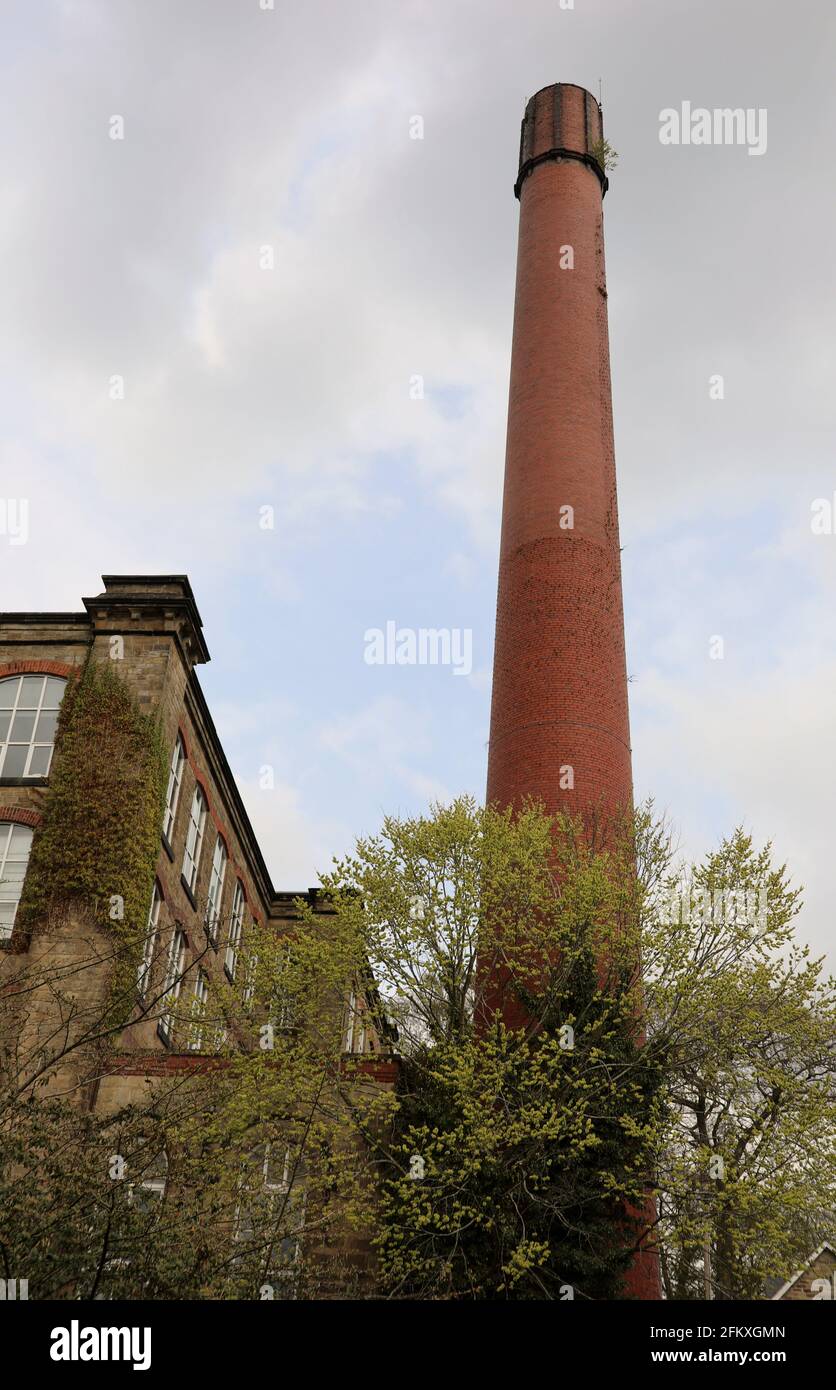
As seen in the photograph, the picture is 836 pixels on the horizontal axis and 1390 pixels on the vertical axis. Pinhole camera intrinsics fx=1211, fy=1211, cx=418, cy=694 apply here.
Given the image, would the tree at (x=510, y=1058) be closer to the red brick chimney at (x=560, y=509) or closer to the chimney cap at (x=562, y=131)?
the red brick chimney at (x=560, y=509)

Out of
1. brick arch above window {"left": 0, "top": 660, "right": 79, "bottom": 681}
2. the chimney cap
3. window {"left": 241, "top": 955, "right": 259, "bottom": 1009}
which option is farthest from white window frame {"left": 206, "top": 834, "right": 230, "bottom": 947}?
the chimney cap

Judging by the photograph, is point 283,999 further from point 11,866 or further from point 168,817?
point 168,817

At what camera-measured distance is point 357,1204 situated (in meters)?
19.6

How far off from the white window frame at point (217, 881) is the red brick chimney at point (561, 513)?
352 inches

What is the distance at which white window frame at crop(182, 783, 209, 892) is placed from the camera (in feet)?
101

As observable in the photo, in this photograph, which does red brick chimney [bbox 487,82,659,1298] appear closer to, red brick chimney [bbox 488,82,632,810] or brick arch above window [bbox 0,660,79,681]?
red brick chimney [bbox 488,82,632,810]

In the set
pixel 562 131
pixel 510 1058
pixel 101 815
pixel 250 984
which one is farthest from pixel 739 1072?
pixel 562 131

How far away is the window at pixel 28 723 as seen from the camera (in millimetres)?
26641

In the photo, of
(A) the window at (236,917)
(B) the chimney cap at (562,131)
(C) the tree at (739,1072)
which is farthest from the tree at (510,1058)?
(B) the chimney cap at (562,131)

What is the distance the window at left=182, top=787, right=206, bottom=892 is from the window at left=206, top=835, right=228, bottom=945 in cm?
128

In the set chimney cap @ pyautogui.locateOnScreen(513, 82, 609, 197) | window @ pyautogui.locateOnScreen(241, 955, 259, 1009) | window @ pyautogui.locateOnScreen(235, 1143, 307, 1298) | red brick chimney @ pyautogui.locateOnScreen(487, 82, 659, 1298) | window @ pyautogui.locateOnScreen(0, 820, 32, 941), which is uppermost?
chimney cap @ pyautogui.locateOnScreen(513, 82, 609, 197)
